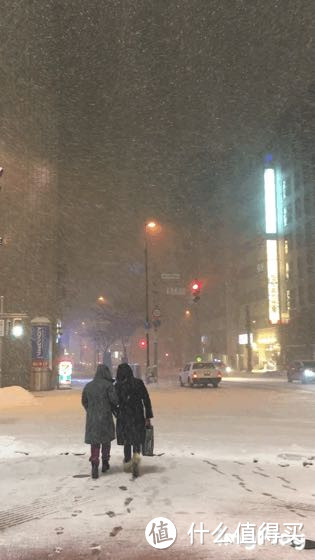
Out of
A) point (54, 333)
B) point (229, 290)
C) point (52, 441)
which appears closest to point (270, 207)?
point (229, 290)

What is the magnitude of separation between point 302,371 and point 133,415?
103 ft

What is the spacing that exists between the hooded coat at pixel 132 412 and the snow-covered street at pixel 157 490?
0.57 m

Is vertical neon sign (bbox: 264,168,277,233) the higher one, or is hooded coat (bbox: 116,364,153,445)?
vertical neon sign (bbox: 264,168,277,233)

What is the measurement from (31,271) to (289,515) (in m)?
26.3

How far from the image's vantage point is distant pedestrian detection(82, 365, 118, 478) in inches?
307

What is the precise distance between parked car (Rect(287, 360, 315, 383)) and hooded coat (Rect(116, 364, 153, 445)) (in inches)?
1202

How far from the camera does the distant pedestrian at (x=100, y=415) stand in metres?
7.81

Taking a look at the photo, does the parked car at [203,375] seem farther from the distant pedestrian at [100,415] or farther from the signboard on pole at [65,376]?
the distant pedestrian at [100,415]

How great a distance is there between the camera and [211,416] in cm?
1570

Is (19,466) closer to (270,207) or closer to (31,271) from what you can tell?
(31,271)


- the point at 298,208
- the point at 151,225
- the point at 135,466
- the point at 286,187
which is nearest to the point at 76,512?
the point at 135,466

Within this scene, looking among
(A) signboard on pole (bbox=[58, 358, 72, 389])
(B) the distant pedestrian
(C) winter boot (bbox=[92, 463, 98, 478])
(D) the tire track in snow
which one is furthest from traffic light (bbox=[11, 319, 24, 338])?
(D) the tire track in snow

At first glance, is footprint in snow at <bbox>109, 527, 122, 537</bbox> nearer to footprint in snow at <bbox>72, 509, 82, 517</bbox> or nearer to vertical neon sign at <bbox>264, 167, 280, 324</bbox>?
footprint in snow at <bbox>72, 509, 82, 517</bbox>

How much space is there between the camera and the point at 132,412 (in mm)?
7984
